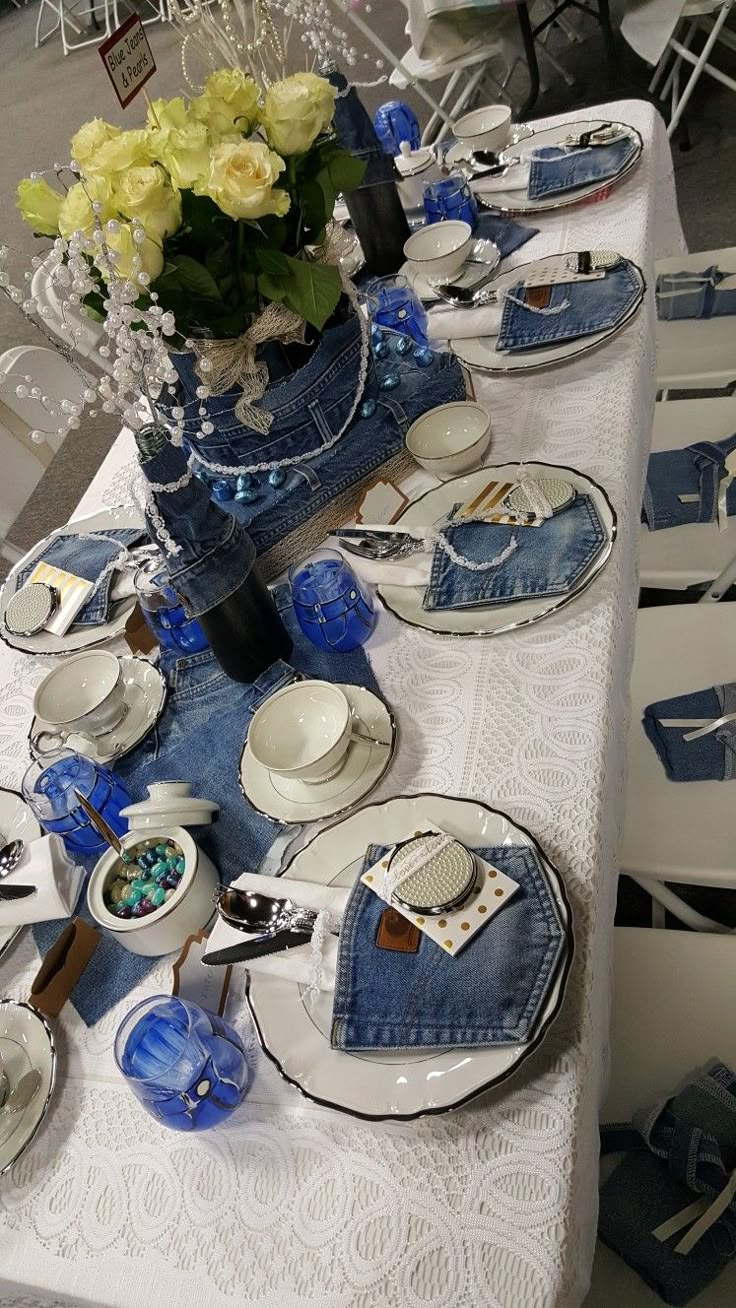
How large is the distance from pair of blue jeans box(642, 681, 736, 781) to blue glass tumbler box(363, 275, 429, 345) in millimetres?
642

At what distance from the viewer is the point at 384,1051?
25.7 inches

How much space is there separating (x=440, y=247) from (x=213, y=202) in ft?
2.17

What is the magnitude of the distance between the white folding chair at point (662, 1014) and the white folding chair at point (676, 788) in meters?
0.06

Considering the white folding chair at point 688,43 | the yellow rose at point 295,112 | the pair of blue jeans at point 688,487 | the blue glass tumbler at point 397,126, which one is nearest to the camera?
the yellow rose at point 295,112

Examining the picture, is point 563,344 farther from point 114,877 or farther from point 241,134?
point 114,877

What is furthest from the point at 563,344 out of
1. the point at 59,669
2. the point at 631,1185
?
the point at 631,1185

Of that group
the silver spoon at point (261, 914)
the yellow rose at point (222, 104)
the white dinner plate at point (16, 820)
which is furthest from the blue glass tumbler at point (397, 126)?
the silver spoon at point (261, 914)

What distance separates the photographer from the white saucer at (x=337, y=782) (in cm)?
83

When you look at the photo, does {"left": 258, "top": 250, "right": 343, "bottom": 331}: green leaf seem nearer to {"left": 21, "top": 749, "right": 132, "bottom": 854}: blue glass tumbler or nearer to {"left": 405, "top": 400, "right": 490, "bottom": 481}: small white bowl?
{"left": 405, "top": 400, "right": 490, "bottom": 481}: small white bowl

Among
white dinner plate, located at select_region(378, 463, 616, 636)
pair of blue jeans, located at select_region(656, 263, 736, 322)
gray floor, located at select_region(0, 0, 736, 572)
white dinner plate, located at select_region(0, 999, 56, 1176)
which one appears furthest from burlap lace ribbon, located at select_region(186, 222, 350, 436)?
gray floor, located at select_region(0, 0, 736, 572)

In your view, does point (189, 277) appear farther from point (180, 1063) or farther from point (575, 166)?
point (575, 166)

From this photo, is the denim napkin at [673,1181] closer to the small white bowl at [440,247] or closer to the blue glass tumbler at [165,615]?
the blue glass tumbler at [165,615]

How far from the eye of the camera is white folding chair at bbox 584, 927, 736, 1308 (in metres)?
0.89

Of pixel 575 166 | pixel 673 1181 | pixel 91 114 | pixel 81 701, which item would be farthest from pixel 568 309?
pixel 91 114
